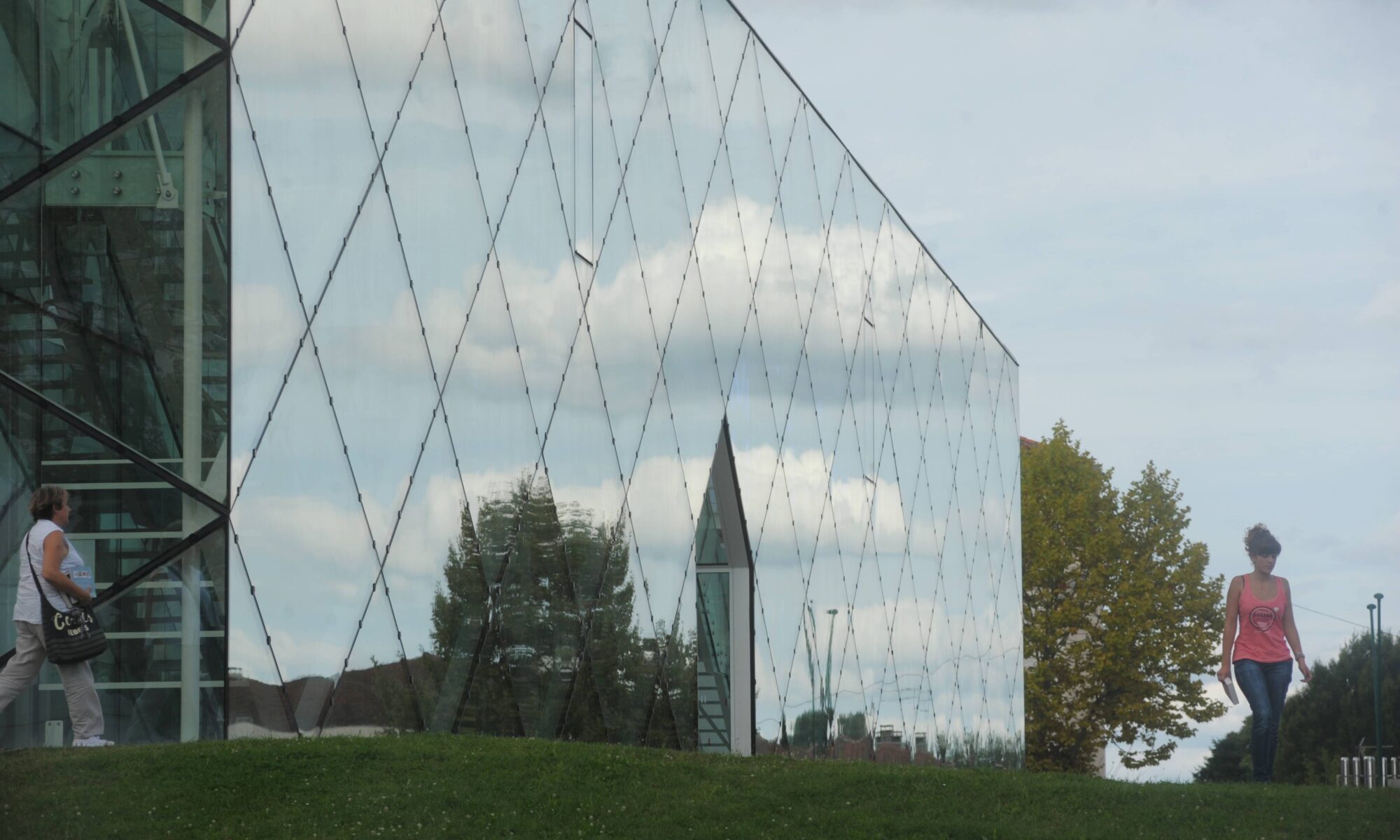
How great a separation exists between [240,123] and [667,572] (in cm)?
918

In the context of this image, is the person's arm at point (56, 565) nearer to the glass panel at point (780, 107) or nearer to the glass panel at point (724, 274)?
the glass panel at point (724, 274)

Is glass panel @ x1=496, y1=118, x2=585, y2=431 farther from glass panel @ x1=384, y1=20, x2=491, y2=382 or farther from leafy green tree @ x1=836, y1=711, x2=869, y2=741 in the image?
leafy green tree @ x1=836, y1=711, x2=869, y2=741

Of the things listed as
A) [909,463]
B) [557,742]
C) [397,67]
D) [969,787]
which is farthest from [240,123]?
[909,463]

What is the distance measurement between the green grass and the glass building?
2113 mm

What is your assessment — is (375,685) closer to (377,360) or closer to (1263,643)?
(377,360)

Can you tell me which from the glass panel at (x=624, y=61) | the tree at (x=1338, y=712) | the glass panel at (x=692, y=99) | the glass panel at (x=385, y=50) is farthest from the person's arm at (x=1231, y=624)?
the tree at (x=1338, y=712)

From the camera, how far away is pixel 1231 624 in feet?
43.9

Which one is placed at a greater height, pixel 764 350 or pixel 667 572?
pixel 764 350

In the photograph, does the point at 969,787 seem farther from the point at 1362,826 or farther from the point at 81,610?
the point at 81,610

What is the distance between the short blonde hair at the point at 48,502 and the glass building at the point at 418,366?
154 cm

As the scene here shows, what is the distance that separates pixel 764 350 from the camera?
81.7 feet

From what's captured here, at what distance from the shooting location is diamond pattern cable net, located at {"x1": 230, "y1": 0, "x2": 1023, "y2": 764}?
13.9 m

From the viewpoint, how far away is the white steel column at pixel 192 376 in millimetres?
12773

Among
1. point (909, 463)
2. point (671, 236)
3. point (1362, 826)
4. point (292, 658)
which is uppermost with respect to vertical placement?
point (671, 236)
